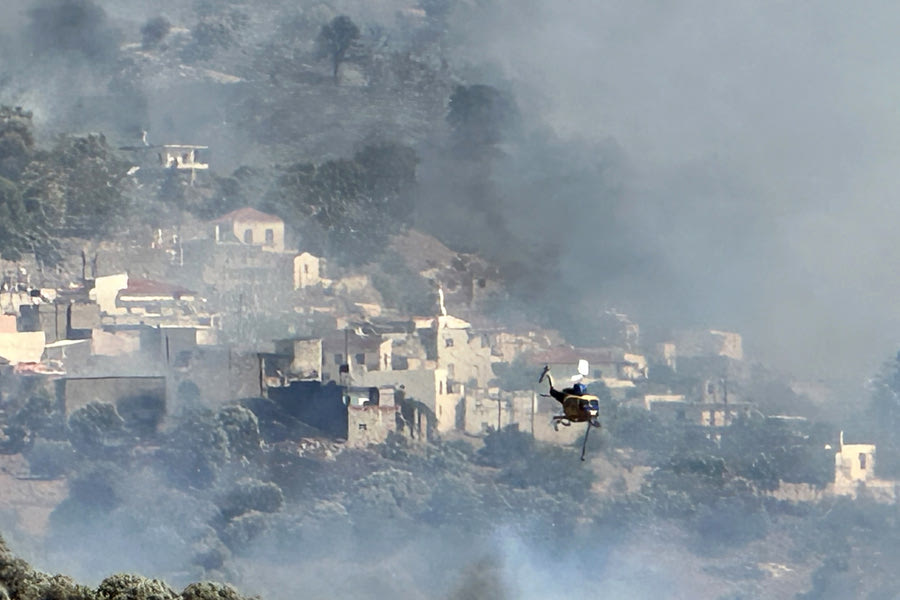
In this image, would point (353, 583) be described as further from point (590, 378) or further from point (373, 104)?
point (373, 104)

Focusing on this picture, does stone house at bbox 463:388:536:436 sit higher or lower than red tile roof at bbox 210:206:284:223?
lower

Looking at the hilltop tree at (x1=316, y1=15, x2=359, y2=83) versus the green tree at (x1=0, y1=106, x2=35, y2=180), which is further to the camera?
the hilltop tree at (x1=316, y1=15, x2=359, y2=83)

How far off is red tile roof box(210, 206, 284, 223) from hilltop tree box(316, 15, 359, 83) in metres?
4.02

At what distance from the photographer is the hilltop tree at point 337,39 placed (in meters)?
63.8

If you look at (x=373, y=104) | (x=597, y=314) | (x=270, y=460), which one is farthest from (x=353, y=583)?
(x=373, y=104)

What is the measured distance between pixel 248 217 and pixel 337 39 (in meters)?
5.05

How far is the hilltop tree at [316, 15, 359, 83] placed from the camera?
209 ft

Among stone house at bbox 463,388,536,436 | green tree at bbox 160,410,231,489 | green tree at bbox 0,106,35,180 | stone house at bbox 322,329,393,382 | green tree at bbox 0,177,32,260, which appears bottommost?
green tree at bbox 160,410,231,489

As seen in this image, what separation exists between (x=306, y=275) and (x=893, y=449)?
1027cm

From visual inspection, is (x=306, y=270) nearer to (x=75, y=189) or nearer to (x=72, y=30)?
(x=75, y=189)

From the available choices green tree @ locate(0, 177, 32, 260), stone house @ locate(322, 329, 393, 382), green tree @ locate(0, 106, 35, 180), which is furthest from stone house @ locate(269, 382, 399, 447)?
green tree @ locate(0, 106, 35, 180)

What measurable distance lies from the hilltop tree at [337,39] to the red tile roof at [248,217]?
402cm

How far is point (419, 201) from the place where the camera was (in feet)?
201

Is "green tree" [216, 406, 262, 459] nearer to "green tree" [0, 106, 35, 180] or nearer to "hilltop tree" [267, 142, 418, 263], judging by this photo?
"hilltop tree" [267, 142, 418, 263]
